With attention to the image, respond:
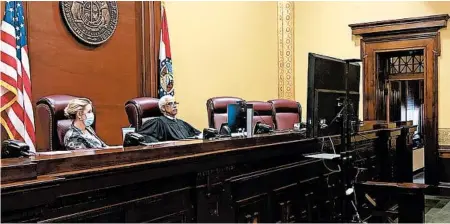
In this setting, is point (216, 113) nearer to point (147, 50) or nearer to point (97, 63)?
point (147, 50)

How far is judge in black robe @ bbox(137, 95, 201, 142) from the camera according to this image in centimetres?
404

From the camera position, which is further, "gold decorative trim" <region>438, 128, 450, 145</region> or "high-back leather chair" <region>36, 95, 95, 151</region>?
"gold decorative trim" <region>438, 128, 450, 145</region>

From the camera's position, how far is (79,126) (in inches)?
123

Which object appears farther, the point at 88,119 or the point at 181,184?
the point at 88,119

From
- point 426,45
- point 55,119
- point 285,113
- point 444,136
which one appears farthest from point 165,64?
point 444,136

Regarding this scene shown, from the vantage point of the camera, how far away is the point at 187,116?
18.1ft

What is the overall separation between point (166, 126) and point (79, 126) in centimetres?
111

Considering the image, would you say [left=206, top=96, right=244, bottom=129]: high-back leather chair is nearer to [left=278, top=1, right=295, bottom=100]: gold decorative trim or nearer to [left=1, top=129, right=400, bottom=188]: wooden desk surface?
[left=1, top=129, right=400, bottom=188]: wooden desk surface

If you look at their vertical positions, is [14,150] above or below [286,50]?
below

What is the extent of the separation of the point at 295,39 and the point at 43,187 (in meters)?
6.03

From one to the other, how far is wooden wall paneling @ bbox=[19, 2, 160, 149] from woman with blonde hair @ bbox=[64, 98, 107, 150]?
89 centimetres

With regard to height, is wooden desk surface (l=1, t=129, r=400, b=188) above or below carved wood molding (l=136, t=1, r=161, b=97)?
below

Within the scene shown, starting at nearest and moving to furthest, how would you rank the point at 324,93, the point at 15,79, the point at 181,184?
1. the point at 181,184
2. the point at 324,93
3. the point at 15,79

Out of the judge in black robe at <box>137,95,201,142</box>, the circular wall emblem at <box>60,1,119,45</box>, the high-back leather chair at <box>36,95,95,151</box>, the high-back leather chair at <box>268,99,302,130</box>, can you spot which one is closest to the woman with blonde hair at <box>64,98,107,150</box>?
the high-back leather chair at <box>36,95,95,151</box>
